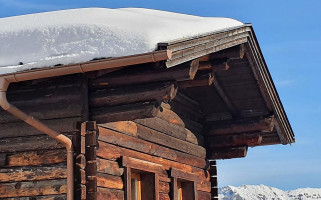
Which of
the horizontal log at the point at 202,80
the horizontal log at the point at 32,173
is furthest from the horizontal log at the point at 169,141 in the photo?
the horizontal log at the point at 32,173

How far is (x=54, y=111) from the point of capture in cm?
795

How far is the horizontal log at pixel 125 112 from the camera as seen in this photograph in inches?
304

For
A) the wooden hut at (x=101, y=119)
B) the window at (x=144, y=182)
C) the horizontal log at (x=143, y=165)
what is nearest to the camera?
the wooden hut at (x=101, y=119)

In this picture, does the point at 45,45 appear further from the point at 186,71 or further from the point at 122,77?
the point at 186,71

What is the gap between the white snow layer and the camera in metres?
7.43

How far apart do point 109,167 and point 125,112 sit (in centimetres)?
80

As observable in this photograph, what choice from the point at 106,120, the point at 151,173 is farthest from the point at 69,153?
the point at 151,173

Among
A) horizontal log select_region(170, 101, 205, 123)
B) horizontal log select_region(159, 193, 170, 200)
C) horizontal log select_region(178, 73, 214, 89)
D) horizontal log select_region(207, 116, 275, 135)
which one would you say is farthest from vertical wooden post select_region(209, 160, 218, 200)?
horizontal log select_region(178, 73, 214, 89)

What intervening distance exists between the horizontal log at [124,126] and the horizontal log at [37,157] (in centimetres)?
63

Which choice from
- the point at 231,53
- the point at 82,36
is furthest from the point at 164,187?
the point at 82,36

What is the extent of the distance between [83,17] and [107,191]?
6.60 ft

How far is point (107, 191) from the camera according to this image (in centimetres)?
813

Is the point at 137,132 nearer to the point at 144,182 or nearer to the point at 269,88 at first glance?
the point at 144,182

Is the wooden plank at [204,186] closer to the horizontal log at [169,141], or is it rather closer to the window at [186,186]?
the window at [186,186]
